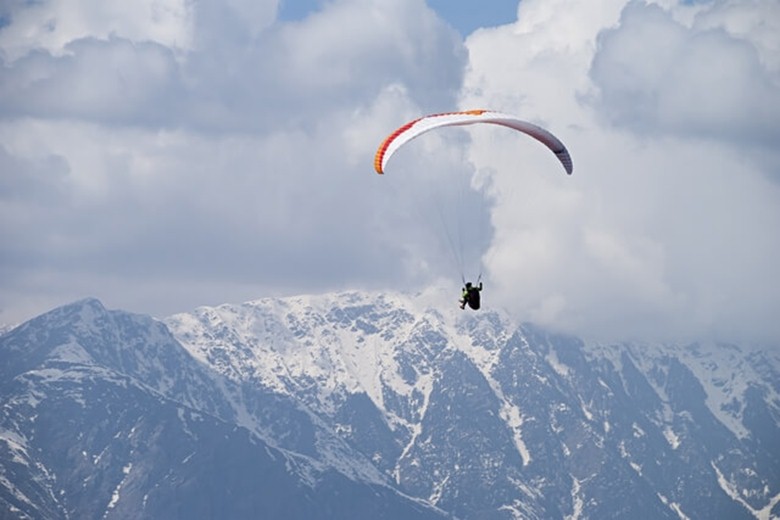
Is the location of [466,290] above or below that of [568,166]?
below

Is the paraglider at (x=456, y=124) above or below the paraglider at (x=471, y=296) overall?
above

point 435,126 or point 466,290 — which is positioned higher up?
point 435,126

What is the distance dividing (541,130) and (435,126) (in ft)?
38.6

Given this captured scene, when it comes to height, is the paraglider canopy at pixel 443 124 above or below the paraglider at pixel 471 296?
above

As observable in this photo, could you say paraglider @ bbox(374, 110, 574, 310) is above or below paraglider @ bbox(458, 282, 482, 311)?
above

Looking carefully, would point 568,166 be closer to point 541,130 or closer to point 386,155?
point 541,130

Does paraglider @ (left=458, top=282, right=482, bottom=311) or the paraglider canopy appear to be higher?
the paraglider canopy

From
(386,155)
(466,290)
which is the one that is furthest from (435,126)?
(466,290)

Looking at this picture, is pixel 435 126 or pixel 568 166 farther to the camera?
pixel 568 166

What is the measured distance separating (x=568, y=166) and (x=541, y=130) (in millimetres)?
6778

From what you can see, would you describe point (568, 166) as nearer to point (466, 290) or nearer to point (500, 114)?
point (500, 114)

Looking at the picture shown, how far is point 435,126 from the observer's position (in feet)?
480

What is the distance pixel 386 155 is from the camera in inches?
5689

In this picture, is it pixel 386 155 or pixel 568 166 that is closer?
pixel 386 155
